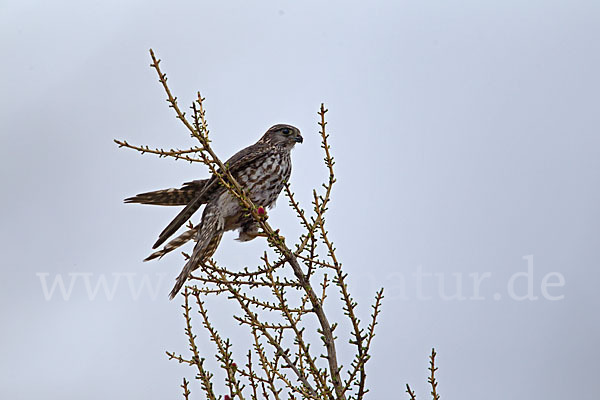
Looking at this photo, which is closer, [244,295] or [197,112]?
[197,112]

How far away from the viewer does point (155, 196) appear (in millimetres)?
5465

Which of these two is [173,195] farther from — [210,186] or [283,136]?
[283,136]

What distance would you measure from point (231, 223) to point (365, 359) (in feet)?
8.04

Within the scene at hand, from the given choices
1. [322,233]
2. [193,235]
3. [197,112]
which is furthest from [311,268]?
[193,235]

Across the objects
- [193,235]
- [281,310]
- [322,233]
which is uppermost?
[193,235]

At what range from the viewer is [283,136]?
648 cm

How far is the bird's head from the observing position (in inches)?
252

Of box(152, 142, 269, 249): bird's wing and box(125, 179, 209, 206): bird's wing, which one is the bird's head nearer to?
box(152, 142, 269, 249): bird's wing

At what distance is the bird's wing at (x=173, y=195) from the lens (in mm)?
5406

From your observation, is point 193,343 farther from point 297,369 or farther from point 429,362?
point 429,362

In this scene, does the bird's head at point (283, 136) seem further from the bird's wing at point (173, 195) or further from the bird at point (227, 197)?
the bird's wing at point (173, 195)

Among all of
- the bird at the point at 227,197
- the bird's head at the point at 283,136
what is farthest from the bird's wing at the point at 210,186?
the bird's head at the point at 283,136

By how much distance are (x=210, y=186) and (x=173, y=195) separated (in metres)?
0.50

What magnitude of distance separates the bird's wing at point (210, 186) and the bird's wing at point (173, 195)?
4.3 inches
